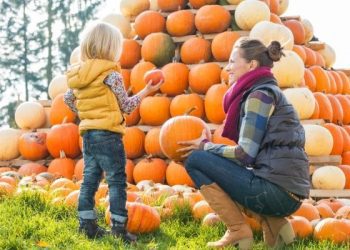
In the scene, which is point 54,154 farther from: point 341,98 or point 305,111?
point 341,98

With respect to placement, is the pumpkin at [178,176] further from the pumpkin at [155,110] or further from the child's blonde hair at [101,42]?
the child's blonde hair at [101,42]

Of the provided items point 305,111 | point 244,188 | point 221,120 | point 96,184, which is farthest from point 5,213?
point 305,111

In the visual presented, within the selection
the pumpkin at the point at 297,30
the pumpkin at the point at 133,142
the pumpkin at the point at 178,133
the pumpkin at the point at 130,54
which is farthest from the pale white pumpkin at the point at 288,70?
the pumpkin at the point at 178,133

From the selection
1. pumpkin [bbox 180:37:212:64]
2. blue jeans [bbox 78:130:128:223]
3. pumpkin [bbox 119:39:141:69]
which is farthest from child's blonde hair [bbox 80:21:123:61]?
pumpkin [bbox 119:39:141:69]

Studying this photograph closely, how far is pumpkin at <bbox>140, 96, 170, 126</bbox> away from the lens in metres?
6.98

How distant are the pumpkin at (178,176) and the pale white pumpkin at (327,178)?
4.10 feet

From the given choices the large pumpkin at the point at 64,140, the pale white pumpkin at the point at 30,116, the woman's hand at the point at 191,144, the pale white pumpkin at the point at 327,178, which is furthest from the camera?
the pale white pumpkin at the point at 30,116

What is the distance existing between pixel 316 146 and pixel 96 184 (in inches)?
125

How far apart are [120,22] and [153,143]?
→ 208 centimetres

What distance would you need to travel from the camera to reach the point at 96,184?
394 cm

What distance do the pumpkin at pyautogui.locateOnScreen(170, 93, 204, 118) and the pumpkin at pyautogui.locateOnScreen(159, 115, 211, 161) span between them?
2.55m

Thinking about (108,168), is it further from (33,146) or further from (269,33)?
(33,146)

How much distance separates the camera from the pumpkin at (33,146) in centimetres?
761

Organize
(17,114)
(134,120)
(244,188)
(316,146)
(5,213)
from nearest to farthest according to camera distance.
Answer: (244,188), (5,213), (316,146), (134,120), (17,114)
